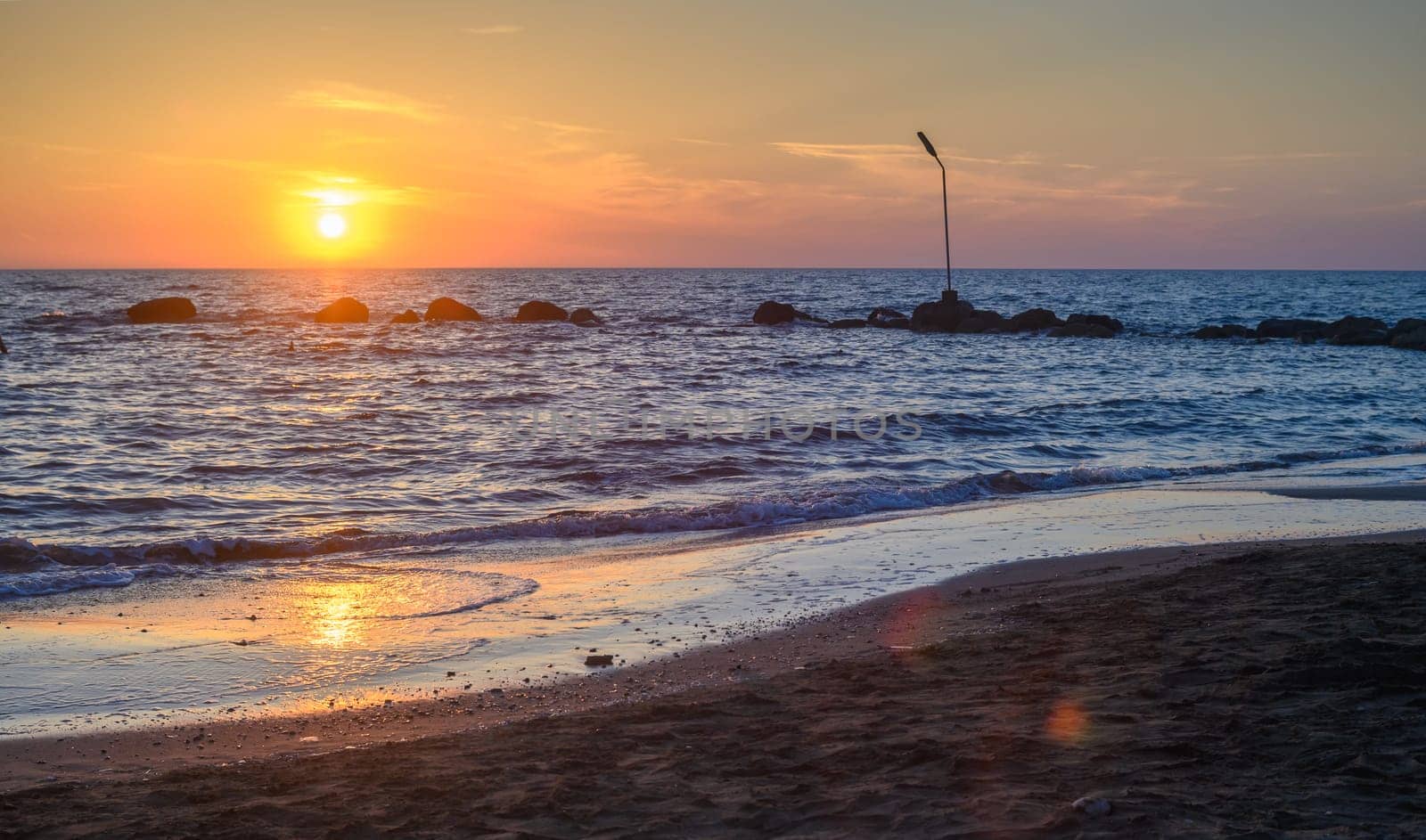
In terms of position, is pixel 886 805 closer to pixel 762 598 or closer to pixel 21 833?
pixel 21 833

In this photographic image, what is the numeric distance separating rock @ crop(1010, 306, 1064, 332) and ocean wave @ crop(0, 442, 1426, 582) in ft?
97.7

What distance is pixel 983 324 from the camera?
45.1 meters

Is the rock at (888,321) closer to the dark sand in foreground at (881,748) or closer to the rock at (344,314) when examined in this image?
the rock at (344,314)

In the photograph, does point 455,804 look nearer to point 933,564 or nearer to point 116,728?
point 116,728

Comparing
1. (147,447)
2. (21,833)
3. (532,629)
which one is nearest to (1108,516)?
(532,629)

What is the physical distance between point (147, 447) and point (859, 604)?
12.9 metres

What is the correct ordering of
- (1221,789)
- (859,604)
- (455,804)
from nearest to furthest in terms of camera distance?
(1221,789), (455,804), (859,604)

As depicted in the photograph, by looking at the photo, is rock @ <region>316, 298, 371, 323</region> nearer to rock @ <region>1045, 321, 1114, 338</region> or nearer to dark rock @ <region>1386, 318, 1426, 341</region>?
rock @ <region>1045, 321, 1114, 338</region>

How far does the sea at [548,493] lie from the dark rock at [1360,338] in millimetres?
5861

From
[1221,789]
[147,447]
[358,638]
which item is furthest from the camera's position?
[147,447]

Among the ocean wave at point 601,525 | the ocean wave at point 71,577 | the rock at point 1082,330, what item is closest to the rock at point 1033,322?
the rock at point 1082,330

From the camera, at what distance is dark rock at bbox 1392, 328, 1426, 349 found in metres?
36.0

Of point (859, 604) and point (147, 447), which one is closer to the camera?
point (859, 604)

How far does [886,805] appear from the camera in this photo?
13.1 ft
